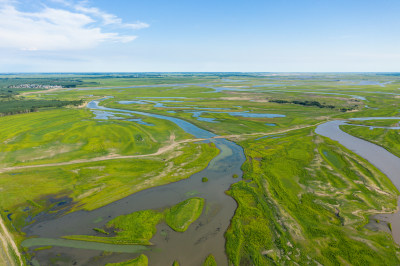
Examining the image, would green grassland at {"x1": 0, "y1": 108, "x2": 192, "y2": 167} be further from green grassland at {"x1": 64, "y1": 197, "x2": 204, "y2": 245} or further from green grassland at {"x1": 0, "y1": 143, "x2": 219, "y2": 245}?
green grassland at {"x1": 64, "y1": 197, "x2": 204, "y2": 245}

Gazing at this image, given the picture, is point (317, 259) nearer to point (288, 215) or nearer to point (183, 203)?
→ point (288, 215)

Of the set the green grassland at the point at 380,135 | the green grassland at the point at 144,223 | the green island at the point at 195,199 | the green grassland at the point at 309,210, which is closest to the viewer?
the green grassland at the point at 309,210

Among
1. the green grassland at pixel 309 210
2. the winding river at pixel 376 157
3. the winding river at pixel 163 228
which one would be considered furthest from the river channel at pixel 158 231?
the winding river at pixel 376 157

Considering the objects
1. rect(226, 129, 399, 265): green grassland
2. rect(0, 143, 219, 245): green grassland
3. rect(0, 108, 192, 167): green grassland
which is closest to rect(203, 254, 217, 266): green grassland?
rect(226, 129, 399, 265): green grassland

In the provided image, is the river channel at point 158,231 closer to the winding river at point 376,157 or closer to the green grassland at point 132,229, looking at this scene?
the green grassland at point 132,229

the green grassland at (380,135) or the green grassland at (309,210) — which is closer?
the green grassland at (309,210)

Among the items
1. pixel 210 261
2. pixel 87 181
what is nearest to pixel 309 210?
pixel 210 261

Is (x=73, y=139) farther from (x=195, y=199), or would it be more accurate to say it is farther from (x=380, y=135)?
(x=380, y=135)

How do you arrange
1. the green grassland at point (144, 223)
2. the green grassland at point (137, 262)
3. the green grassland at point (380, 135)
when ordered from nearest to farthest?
the green grassland at point (137, 262), the green grassland at point (144, 223), the green grassland at point (380, 135)
